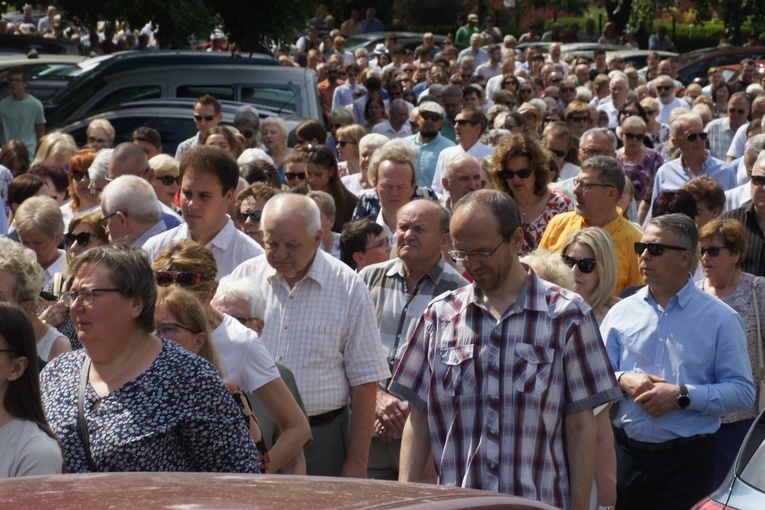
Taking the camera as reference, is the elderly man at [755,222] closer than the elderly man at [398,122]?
Yes

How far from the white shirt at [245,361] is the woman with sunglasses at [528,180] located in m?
4.05

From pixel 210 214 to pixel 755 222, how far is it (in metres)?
3.95

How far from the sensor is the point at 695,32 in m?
46.8

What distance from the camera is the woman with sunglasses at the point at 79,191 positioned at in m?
9.98

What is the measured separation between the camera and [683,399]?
20.4 feet

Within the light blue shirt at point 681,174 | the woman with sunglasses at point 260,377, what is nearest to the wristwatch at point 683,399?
the woman with sunglasses at point 260,377

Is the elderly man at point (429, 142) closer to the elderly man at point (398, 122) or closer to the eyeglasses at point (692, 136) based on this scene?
the eyeglasses at point (692, 136)

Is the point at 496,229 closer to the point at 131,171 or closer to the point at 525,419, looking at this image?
the point at 525,419

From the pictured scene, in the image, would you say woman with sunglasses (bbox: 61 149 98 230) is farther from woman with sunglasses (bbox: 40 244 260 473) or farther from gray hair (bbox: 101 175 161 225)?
woman with sunglasses (bbox: 40 244 260 473)

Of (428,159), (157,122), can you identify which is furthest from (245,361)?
(157,122)

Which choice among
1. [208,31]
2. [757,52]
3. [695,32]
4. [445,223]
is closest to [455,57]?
[757,52]

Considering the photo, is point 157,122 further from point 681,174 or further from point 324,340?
point 324,340

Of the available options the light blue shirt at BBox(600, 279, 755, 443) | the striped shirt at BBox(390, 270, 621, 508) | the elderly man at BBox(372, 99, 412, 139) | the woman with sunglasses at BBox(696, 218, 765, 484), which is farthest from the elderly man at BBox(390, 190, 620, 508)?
the elderly man at BBox(372, 99, 412, 139)

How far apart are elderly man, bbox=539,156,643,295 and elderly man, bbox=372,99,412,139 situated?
7.94m
